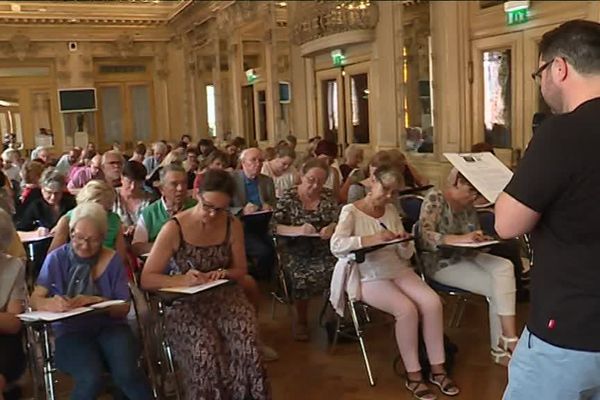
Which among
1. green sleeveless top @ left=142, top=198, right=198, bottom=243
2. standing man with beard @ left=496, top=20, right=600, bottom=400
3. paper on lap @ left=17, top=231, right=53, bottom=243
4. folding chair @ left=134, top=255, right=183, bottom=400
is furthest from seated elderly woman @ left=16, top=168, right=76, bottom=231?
standing man with beard @ left=496, top=20, right=600, bottom=400

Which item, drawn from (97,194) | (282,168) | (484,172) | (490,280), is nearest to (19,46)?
(97,194)

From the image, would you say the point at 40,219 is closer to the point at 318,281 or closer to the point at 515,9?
the point at 318,281

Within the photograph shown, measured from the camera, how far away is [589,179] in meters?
1.37

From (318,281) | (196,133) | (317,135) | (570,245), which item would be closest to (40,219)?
(318,281)

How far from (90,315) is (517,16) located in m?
4.51

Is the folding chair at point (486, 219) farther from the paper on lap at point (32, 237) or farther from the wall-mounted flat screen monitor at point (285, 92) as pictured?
the paper on lap at point (32, 237)

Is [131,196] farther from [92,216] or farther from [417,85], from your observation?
[417,85]

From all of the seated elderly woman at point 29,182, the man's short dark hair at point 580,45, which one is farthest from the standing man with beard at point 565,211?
the seated elderly woman at point 29,182

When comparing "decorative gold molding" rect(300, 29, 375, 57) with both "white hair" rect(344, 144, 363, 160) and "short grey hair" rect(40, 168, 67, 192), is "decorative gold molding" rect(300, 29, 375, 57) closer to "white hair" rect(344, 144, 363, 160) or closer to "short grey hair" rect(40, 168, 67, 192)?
"white hair" rect(344, 144, 363, 160)

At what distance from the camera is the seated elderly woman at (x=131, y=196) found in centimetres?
430

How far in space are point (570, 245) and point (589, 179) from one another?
0.15m

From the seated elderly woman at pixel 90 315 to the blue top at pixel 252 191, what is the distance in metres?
2.23

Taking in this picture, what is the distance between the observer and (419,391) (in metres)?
3.26

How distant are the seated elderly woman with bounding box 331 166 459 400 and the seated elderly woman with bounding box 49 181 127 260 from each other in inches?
44.7
